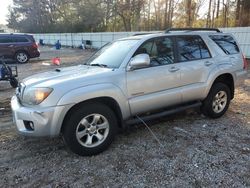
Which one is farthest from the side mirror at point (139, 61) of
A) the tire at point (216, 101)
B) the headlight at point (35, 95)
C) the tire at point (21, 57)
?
the tire at point (21, 57)

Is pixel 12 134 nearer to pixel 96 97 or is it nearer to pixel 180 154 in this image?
pixel 96 97

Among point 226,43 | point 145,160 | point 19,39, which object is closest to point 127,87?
point 145,160

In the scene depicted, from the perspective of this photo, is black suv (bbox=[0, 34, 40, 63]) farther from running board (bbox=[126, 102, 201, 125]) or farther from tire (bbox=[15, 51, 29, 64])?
running board (bbox=[126, 102, 201, 125])

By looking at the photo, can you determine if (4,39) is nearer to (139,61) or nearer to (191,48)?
(191,48)

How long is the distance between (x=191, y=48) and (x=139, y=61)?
138 cm

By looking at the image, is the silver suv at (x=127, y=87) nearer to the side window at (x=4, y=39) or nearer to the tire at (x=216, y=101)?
the tire at (x=216, y=101)

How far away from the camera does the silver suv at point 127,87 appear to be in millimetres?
3570

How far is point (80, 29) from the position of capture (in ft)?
132

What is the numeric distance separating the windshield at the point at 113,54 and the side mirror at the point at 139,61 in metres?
0.21

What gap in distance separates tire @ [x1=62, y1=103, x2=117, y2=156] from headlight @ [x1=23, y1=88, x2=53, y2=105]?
43cm

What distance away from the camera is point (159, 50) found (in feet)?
14.8

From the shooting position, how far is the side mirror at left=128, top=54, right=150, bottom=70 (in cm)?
399

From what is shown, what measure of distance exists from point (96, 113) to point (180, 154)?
52.1 inches

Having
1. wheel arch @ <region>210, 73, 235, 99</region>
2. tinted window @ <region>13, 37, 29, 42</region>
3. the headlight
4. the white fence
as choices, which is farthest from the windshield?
tinted window @ <region>13, 37, 29, 42</region>
